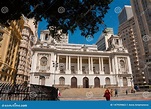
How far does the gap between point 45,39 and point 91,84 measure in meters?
23.2

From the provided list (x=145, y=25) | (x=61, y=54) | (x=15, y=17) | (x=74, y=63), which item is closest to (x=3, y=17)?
(x=15, y=17)

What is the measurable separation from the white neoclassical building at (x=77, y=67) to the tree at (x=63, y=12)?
27284 millimetres

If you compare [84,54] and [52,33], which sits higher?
[84,54]

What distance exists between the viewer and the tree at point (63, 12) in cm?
730

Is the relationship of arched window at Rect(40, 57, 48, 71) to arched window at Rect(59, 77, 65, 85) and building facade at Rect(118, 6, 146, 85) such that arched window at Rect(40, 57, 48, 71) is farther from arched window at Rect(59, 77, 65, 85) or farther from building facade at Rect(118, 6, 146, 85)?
building facade at Rect(118, 6, 146, 85)

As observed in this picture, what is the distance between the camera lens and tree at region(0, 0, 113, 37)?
7303 mm

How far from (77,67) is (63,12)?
111 ft

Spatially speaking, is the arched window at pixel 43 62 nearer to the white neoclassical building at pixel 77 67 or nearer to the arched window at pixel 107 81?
the white neoclassical building at pixel 77 67

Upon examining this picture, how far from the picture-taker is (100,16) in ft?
28.2

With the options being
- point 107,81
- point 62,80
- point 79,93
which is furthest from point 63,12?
point 107,81

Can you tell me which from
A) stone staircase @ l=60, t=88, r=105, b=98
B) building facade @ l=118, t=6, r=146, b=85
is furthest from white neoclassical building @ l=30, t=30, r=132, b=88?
building facade @ l=118, t=6, r=146, b=85

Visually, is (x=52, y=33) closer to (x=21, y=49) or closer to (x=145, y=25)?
(x=145, y=25)

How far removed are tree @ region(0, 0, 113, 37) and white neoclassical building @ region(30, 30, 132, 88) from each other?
27284 mm

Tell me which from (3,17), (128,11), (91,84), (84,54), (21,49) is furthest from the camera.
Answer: (128,11)
